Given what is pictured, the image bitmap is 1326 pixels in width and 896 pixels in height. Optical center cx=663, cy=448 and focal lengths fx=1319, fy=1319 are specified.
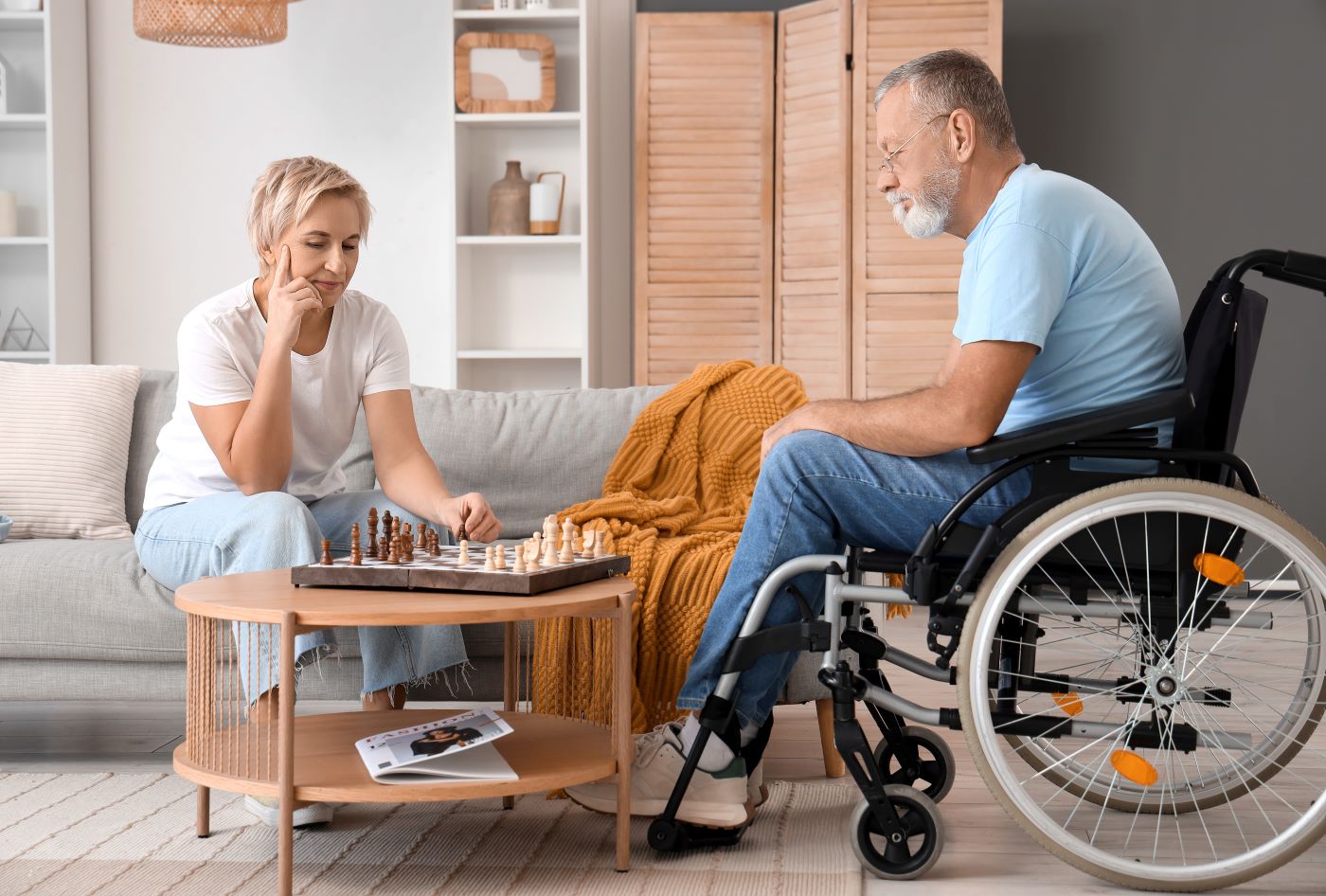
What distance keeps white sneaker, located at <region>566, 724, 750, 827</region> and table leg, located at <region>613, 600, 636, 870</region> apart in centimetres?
8

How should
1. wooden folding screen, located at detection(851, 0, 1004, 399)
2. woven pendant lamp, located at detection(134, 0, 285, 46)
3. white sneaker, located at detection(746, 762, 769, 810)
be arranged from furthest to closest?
1. wooden folding screen, located at detection(851, 0, 1004, 399)
2. woven pendant lamp, located at detection(134, 0, 285, 46)
3. white sneaker, located at detection(746, 762, 769, 810)

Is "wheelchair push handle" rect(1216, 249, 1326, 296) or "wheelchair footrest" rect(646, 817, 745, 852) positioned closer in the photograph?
"wheelchair push handle" rect(1216, 249, 1326, 296)

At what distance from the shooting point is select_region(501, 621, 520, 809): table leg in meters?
2.21

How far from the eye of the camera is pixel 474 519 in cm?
225

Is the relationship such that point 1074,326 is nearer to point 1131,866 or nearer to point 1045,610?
point 1045,610

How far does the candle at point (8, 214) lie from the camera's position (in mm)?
4727

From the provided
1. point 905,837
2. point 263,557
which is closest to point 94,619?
point 263,557

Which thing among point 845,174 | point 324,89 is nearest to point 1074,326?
point 845,174

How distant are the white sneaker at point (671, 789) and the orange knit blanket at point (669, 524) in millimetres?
181

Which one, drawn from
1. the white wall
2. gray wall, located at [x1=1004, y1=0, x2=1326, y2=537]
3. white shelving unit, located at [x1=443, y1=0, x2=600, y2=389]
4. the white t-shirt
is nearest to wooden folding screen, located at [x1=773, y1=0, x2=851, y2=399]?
white shelving unit, located at [x1=443, y1=0, x2=600, y2=389]

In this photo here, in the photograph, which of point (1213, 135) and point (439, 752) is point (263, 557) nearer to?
point (439, 752)

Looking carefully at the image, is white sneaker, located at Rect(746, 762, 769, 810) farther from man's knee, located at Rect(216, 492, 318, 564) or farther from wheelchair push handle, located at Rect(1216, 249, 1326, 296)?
wheelchair push handle, located at Rect(1216, 249, 1326, 296)

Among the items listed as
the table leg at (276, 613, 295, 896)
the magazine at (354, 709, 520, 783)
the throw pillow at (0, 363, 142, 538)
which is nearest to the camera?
the table leg at (276, 613, 295, 896)

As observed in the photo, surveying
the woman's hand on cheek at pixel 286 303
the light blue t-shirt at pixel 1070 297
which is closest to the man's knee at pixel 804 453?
the light blue t-shirt at pixel 1070 297
